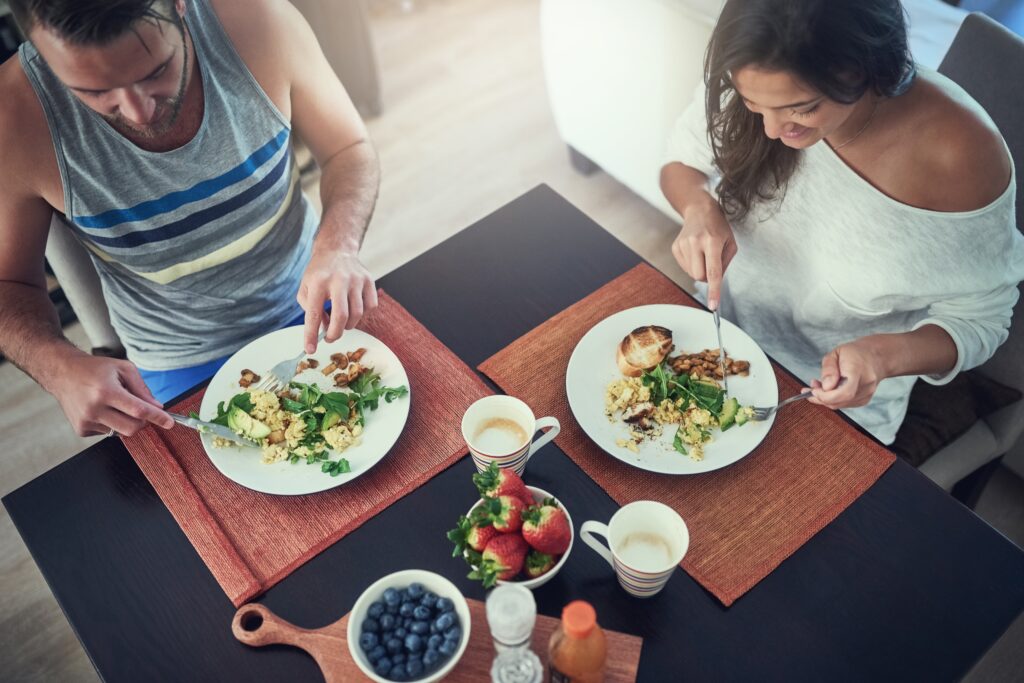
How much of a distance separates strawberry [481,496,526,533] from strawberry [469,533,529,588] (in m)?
0.01

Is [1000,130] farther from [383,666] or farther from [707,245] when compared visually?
[383,666]

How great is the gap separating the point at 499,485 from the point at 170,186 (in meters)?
0.75

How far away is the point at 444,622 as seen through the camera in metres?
0.85

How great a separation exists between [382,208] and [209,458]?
1.65 metres

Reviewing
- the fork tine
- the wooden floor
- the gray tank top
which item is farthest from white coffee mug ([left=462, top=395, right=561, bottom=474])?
the wooden floor

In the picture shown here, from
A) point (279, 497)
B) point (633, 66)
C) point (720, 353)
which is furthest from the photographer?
point (633, 66)

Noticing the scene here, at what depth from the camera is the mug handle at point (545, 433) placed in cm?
101

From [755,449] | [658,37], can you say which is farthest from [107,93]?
[658,37]

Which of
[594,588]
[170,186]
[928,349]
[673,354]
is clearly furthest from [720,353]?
[170,186]

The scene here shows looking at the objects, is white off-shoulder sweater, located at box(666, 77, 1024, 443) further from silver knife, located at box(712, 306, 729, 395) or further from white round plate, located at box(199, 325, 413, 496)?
white round plate, located at box(199, 325, 413, 496)

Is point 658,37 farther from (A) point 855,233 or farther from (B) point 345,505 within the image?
(B) point 345,505

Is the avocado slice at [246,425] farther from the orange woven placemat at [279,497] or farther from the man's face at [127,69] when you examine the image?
the man's face at [127,69]

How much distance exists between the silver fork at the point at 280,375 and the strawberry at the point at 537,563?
472mm

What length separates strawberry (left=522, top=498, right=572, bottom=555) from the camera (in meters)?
0.87
